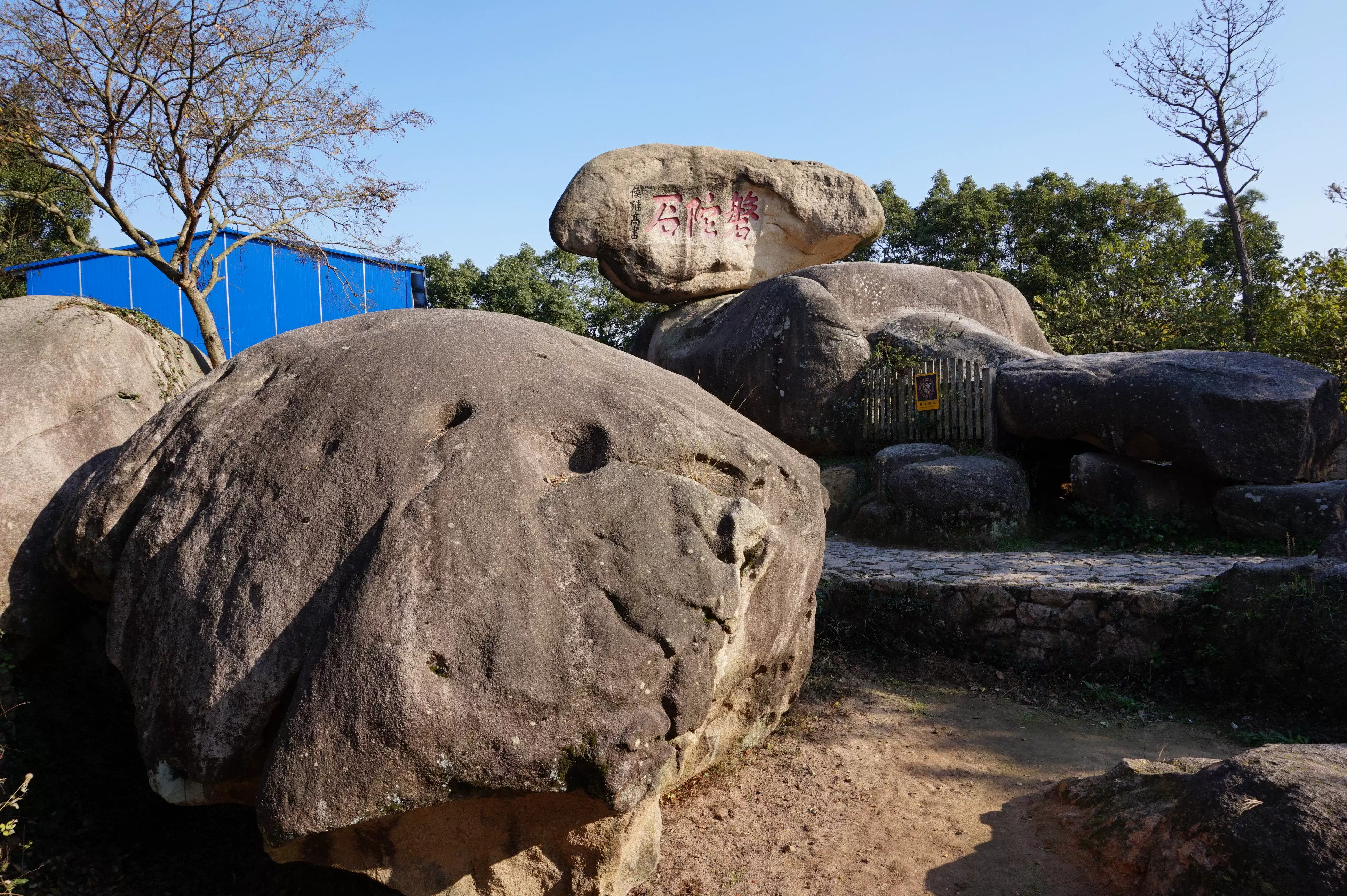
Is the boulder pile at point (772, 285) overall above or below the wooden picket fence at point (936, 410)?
above

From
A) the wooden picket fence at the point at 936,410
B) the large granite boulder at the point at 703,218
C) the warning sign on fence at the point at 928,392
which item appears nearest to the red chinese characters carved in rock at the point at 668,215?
the large granite boulder at the point at 703,218

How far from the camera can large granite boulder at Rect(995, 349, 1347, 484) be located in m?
7.70

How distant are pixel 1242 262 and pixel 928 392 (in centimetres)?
828

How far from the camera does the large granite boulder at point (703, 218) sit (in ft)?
42.2

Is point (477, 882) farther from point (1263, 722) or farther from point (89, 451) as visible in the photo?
point (1263, 722)

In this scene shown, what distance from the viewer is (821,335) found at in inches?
416

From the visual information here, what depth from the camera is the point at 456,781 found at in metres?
2.72

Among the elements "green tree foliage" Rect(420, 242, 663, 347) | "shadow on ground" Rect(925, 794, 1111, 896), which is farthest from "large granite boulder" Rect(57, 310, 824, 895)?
"green tree foliage" Rect(420, 242, 663, 347)

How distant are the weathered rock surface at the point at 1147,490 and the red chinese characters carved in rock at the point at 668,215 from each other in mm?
7027

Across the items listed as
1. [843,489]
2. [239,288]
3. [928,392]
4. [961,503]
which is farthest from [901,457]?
[239,288]

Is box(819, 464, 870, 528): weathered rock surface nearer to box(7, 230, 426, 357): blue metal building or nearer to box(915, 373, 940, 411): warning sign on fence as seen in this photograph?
box(915, 373, 940, 411): warning sign on fence

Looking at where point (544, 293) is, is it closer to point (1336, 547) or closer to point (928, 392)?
point (928, 392)

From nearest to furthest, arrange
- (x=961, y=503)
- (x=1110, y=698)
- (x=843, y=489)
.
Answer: (x=1110, y=698)
(x=961, y=503)
(x=843, y=489)

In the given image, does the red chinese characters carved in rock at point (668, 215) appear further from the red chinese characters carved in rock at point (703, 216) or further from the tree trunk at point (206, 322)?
the tree trunk at point (206, 322)
